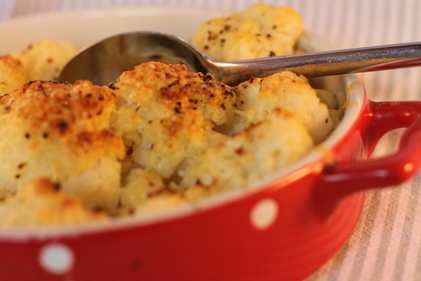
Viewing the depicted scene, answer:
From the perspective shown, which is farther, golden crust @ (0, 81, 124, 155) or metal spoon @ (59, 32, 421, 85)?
metal spoon @ (59, 32, 421, 85)

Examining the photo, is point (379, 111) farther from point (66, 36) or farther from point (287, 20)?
point (66, 36)

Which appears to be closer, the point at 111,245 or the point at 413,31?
the point at 111,245

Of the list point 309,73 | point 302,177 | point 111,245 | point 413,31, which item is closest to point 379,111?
point 309,73

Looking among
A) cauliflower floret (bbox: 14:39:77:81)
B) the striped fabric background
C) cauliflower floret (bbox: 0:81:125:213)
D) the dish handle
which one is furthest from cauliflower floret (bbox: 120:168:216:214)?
cauliflower floret (bbox: 14:39:77:81)

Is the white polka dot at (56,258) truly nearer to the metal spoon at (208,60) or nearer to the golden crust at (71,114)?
the golden crust at (71,114)

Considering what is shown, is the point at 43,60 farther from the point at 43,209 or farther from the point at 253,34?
the point at 43,209

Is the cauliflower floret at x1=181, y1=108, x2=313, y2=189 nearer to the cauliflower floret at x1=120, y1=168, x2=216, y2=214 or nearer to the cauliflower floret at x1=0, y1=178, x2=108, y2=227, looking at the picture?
the cauliflower floret at x1=120, y1=168, x2=216, y2=214

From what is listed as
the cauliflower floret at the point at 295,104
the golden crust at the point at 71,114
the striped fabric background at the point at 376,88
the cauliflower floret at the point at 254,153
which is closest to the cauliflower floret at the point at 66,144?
Result: the golden crust at the point at 71,114
